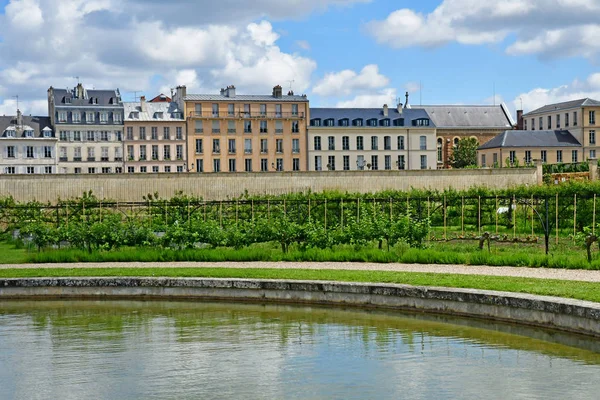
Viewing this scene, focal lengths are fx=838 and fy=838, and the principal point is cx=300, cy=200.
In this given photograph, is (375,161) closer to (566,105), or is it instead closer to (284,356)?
(566,105)

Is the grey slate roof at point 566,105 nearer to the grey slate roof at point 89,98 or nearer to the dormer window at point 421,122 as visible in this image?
the dormer window at point 421,122

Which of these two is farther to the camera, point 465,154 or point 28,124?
point 465,154

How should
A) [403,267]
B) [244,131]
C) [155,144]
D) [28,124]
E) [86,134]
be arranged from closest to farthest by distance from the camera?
[403,267], [86,134], [28,124], [155,144], [244,131]

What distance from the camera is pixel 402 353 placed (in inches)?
450

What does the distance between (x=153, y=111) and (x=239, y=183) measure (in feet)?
108

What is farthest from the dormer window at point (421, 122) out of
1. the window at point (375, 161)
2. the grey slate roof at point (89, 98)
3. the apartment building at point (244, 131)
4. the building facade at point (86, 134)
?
the grey slate roof at point (89, 98)

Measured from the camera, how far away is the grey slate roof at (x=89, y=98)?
7000cm

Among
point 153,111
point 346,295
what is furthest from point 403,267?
point 153,111

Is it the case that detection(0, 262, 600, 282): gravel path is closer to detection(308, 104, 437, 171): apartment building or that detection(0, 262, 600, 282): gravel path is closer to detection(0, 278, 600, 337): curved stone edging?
detection(0, 278, 600, 337): curved stone edging

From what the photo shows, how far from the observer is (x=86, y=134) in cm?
6969

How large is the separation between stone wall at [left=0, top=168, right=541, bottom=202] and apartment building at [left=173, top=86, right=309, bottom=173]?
93.6ft

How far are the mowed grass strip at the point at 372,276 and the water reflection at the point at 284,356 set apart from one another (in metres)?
1.03

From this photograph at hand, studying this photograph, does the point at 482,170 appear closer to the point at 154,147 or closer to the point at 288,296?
the point at 288,296

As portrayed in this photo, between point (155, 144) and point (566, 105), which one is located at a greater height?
point (566, 105)
